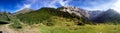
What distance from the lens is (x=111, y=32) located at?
44938 mm

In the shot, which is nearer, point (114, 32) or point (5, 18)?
point (114, 32)

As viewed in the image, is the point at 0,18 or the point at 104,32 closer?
the point at 104,32

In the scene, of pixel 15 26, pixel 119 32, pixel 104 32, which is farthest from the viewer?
pixel 15 26

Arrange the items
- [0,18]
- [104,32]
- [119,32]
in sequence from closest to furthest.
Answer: [119,32]
[104,32]
[0,18]

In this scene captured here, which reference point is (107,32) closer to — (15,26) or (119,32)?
(119,32)

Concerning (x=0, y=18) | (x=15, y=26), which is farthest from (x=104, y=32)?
(x=0, y=18)

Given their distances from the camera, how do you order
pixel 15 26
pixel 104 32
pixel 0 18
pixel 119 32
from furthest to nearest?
pixel 0 18 → pixel 15 26 → pixel 104 32 → pixel 119 32

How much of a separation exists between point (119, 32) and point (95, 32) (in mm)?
4811

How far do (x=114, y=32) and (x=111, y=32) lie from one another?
72 cm

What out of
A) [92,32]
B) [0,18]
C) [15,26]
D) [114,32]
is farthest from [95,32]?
[0,18]

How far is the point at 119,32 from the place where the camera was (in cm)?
4400

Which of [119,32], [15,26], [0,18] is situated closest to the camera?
[119,32]

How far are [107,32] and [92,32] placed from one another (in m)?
2.75

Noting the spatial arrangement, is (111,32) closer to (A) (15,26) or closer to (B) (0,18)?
(A) (15,26)
